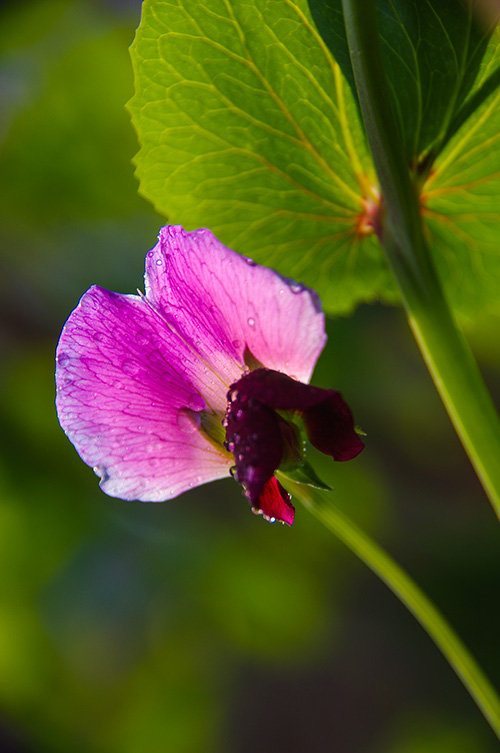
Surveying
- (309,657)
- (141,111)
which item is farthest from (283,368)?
(309,657)

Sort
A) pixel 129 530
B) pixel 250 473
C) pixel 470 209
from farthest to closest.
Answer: pixel 129 530 → pixel 470 209 → pixel 250 473

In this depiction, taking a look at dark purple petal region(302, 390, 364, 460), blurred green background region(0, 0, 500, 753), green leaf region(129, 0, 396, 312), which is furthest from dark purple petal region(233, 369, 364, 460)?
blurred green background region(0, 0, 500, 753)

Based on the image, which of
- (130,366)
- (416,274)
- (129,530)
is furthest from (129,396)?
(129,530)

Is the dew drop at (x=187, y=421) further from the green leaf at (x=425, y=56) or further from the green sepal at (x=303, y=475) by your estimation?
the green leaf at (x=425, y=56)

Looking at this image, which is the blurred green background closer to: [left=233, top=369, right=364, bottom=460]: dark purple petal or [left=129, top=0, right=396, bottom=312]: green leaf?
[left=129, top=0, right=396, bottom=312]: green leaf

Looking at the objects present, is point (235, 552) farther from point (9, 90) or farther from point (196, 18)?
point (196, 18)

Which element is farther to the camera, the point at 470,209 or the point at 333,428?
the point at 470,209

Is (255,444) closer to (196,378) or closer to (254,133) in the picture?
(196,378)
